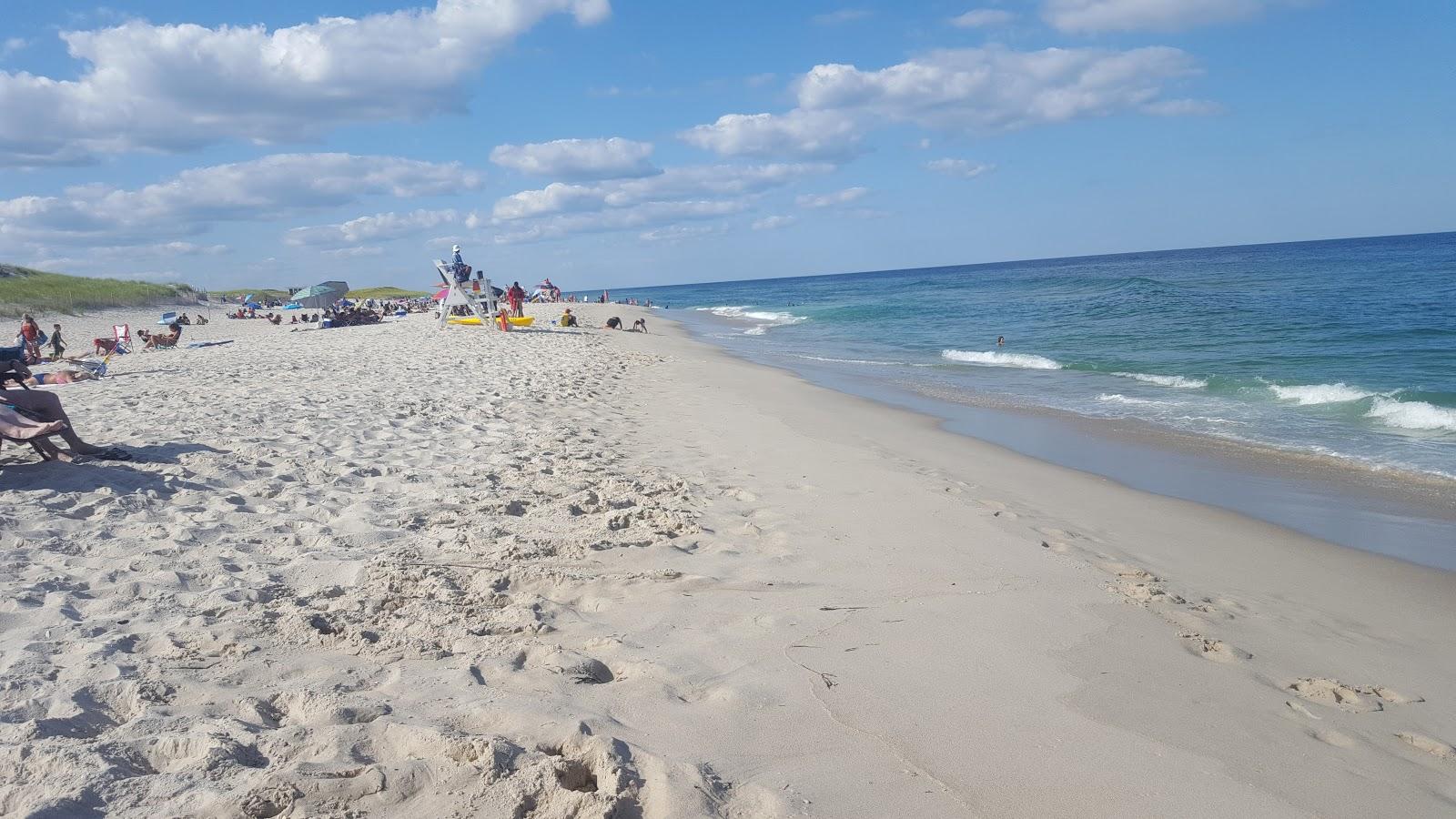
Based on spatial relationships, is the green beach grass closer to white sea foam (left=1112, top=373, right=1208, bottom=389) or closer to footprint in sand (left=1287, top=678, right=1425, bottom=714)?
white sea foam (left=1112, top=373, right=1208, bottom=389)

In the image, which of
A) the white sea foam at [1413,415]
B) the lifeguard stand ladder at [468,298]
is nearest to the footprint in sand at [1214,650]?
the white sea foam at [1413,415]

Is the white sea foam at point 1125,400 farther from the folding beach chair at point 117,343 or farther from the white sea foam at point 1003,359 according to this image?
the folding beach chair at point 117,343

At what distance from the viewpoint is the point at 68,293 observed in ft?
112

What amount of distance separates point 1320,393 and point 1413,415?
2.09m

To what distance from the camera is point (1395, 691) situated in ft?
11.6

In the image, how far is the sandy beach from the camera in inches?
94.4

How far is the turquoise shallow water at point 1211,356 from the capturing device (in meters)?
10.5

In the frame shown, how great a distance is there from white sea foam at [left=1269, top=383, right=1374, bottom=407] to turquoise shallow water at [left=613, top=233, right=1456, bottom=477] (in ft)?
0.12

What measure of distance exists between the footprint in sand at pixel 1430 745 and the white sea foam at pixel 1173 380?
12.3 meters

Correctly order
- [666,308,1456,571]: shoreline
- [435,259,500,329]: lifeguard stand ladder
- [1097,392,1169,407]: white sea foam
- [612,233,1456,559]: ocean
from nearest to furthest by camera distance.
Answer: [666,308,1456,571]: shoreline, [612,233,1456,559]: ocean, [1097,392,1169,407]: white sea foam, [435,259,500,329]: lifeguard stand ladder

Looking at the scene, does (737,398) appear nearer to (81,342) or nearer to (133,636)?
(133,636)

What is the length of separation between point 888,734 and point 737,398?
9.33m

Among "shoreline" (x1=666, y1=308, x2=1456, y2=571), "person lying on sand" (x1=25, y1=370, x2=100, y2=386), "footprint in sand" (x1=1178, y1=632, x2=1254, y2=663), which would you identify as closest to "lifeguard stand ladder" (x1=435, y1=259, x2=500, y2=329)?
"person lying on sand" (x1=25, y1=370, x2=100, y2=386)

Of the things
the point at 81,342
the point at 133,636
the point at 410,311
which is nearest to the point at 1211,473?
the point at 133,636
